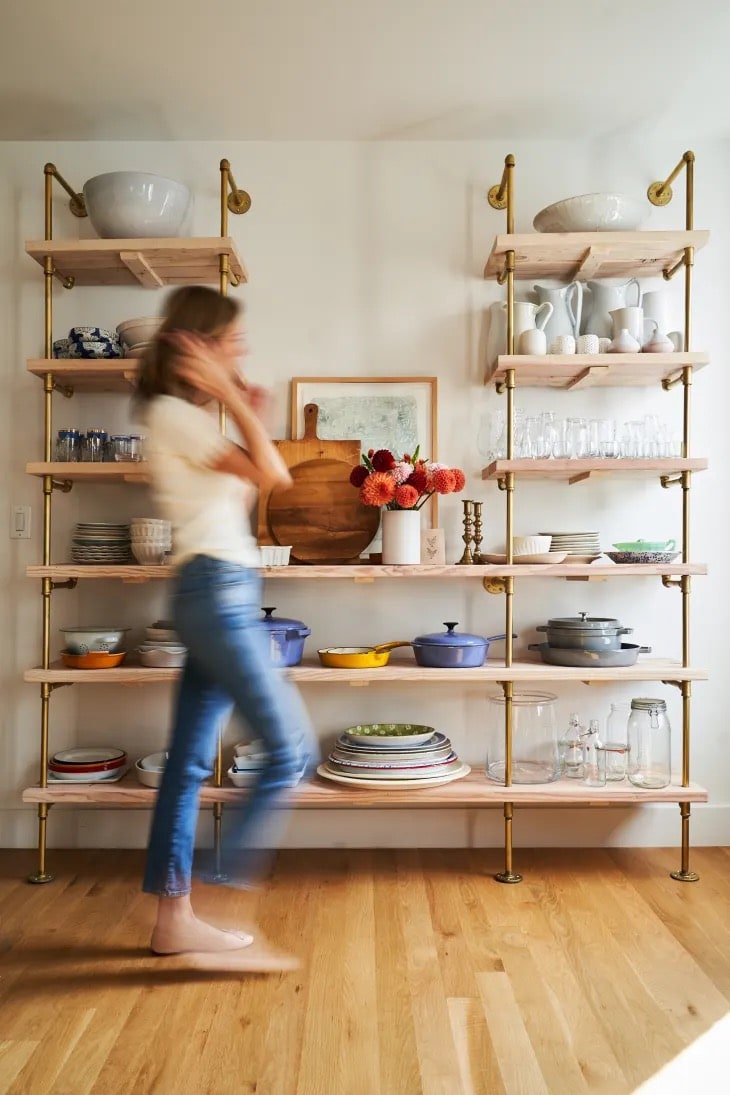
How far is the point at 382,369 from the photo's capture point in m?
3.15

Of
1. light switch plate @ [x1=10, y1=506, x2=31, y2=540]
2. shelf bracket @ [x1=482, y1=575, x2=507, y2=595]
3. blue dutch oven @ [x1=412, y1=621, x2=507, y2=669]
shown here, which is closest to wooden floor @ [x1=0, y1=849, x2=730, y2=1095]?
blue dutch oven @ [x1=412, y1=621, x2=507, y2=669]

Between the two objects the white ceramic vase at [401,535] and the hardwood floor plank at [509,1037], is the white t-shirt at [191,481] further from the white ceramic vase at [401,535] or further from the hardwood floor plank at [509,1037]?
the hardwood floor plank at [509,1037]

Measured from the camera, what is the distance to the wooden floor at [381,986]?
1682mm

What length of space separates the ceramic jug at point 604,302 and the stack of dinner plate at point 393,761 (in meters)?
1.44

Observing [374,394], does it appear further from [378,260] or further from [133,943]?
[133,943]

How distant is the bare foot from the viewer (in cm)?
215

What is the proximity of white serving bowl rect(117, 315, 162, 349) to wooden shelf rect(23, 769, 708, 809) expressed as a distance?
1377 mm

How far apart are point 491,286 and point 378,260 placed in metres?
0.40

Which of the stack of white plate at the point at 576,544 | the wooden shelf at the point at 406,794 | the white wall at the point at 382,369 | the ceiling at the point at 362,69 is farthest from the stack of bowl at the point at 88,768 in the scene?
the ceiling at the point at 362,69

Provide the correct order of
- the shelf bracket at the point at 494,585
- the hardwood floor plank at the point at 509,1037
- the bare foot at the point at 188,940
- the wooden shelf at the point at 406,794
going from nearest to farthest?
the hardwood floor plank at the point at 509,1037 < the bare foot at the point at 188,940 < the wooden shelf at the point at 406,794 < the shelf bracket at the point at 494,585

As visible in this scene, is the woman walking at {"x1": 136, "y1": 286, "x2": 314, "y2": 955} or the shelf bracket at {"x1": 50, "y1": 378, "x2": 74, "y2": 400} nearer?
the woman walking at {"x1": 136, "y1": 286, "x2": 314, "y2": 955}

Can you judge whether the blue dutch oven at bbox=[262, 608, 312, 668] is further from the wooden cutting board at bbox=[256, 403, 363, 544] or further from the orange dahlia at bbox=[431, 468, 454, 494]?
the orange dahlia at bbox=[431, 468, 454, 494]

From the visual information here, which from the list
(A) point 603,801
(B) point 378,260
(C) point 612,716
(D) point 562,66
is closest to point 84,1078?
(A) point 603,801

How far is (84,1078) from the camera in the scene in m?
1.65
